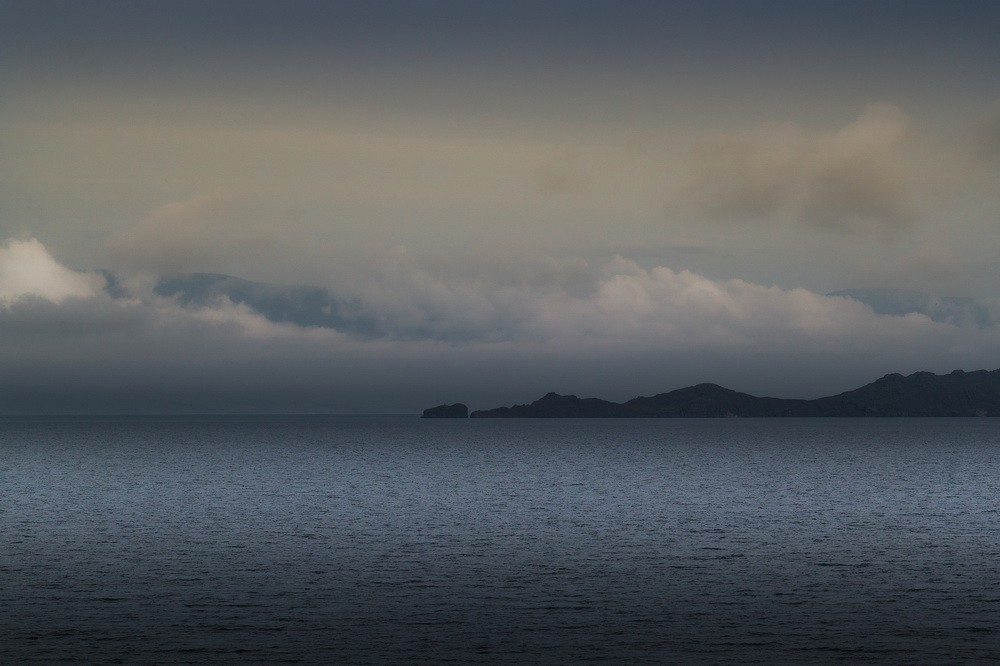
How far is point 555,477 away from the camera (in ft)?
428

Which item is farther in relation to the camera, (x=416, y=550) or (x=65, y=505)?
(x=65, y=505)

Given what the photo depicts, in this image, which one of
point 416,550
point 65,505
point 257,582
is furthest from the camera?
point 65,505

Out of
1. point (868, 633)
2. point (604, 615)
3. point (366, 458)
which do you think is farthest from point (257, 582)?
point (366, 458)

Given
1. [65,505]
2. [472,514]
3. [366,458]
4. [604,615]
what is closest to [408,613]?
[604,615]

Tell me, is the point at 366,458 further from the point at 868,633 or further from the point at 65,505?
the point at 868,633

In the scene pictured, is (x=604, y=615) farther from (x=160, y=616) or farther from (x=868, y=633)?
(x=160, y=616)

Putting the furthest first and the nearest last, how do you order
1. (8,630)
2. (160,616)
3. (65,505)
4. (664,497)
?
1. (664,497)
2. (65,505)
3. (160,616)
4. (8,630)

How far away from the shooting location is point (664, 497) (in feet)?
316

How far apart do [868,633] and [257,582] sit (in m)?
27.1

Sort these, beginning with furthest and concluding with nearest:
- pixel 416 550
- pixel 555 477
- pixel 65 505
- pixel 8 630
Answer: pixel 555 477 → pixel 65 505 → pixel 416 550 → pixel 8 630

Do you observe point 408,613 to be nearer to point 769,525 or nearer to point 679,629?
point 679,629

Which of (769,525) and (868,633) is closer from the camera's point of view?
(868,633)

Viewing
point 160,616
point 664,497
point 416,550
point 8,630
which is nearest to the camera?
point 8,630

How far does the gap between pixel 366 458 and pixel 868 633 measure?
156081 millimetres
